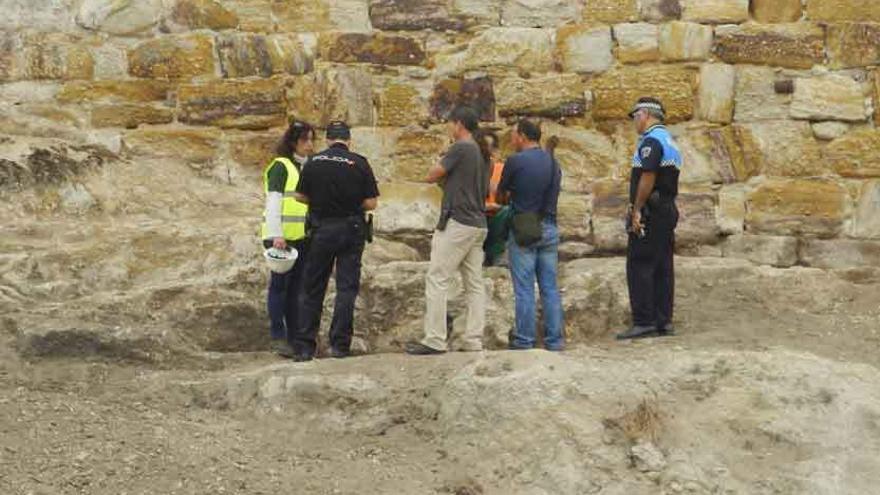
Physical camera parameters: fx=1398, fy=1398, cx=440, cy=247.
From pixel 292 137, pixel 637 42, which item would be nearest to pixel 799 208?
pixel 637 42

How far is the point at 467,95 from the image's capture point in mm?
9586

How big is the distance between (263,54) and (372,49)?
29.4 inches

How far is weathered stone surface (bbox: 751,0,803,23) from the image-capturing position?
377 inches

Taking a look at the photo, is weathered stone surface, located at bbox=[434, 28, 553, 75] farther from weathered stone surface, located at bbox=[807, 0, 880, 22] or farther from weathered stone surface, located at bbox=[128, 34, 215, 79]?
weathered stone surface, located at bbox=[807, 0, 880, 22]

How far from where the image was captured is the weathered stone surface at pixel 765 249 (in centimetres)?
945

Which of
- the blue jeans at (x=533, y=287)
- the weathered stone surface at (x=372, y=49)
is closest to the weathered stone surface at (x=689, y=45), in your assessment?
the weathered stone surface at (x=372, y=49)

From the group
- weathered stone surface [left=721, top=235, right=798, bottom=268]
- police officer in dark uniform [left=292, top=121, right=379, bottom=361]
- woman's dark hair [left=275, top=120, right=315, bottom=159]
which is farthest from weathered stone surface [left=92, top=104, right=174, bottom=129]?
weathered stone surface [left=721, top=235, right=798, bottom=268]

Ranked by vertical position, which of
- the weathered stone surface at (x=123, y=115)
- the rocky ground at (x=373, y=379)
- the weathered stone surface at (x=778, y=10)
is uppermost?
the weathered stone surface at (x=778, y=10)

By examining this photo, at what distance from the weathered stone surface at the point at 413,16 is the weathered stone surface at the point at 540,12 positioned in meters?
0.33

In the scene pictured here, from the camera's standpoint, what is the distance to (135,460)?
6.43 meters

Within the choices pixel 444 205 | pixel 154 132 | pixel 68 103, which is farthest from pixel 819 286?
pixel 68 103

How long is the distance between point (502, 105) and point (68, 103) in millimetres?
2958

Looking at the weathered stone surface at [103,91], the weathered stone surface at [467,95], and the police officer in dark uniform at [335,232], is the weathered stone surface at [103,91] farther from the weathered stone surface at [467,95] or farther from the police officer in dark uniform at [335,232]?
the police officer in dark uniform at [335,232]

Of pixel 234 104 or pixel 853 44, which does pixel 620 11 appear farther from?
pixel 234 104
